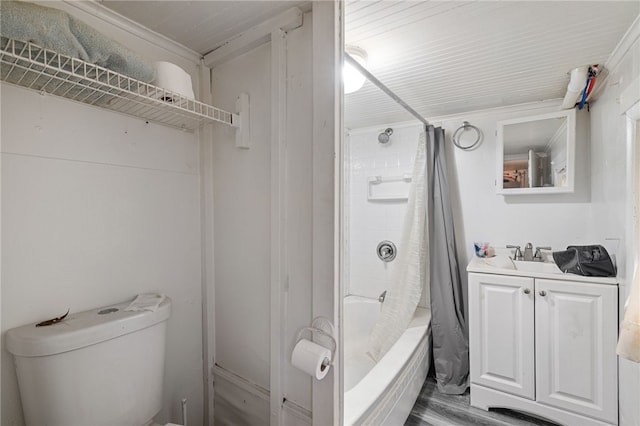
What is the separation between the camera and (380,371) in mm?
1552

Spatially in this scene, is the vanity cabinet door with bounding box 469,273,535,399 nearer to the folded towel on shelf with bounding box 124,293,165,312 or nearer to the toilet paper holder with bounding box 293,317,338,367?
the toilet paper holder with bounding box 293,317,338,367

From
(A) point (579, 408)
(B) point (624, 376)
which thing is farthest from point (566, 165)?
(A) point (579, 408)

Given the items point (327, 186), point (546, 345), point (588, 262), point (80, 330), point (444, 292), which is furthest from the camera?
point (444, 292)

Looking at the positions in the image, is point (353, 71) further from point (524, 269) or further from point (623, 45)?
point (524, 269)

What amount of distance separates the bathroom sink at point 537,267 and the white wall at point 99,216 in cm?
197

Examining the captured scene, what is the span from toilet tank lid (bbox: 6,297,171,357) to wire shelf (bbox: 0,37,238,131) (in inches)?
27.2

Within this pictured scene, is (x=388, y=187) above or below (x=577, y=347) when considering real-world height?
above

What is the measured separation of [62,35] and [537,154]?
258 cm

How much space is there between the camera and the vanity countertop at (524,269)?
60.7 inches

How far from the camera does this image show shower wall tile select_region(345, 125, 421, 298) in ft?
7.91

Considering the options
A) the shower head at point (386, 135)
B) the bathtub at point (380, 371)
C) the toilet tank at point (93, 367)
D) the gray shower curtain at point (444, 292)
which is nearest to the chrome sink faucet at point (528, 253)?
the gray shower curtain at point (444, 292)

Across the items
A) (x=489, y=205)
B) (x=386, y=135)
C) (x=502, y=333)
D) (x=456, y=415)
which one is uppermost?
(x=386, y=135)

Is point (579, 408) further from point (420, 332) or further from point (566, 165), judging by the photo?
point (566, 165)

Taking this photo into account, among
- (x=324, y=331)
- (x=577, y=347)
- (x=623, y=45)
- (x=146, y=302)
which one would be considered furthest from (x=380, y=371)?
(x=623, y=45)
